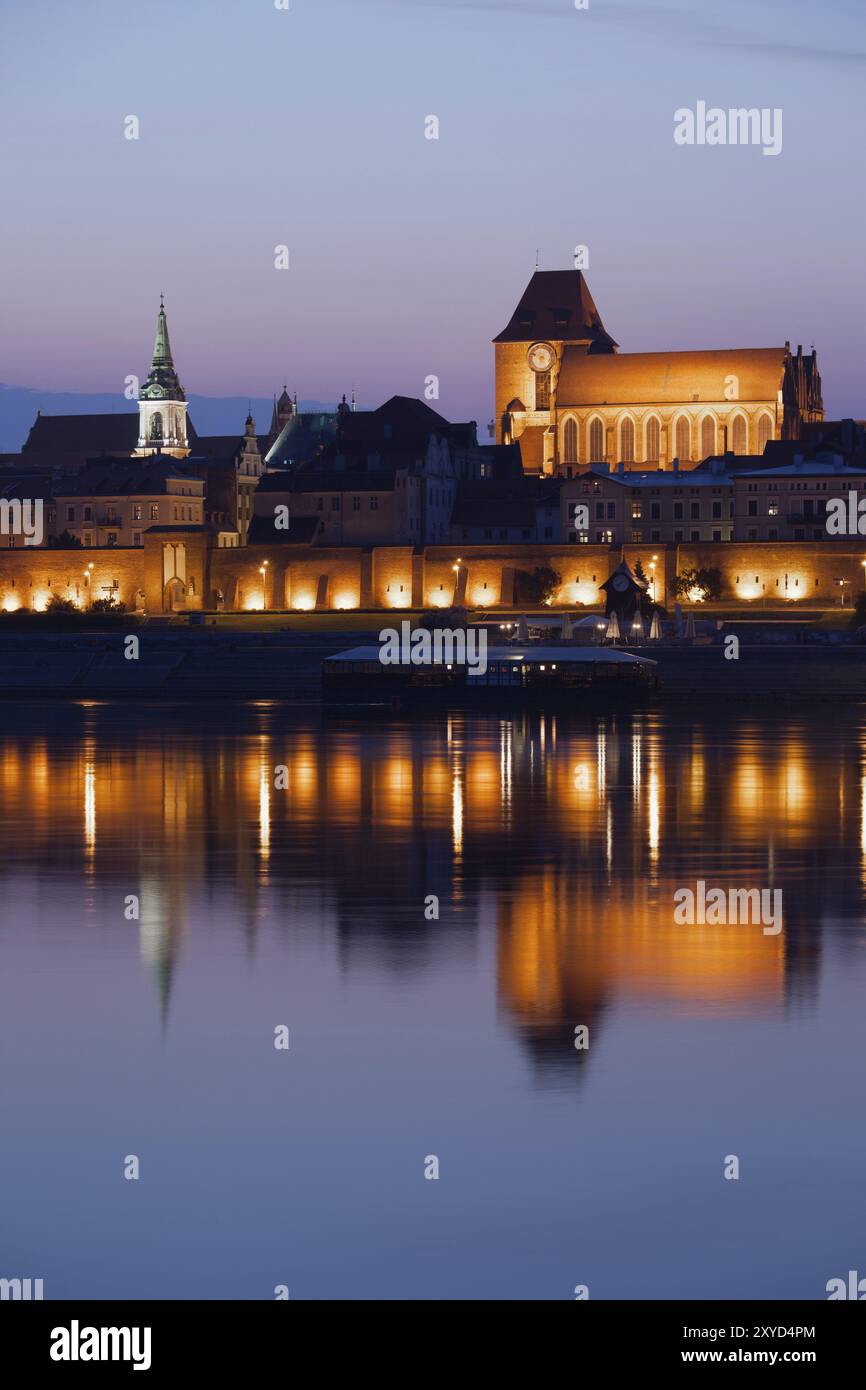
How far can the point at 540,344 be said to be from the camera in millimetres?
137500

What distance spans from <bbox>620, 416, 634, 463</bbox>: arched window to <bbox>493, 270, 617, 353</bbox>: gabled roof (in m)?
11.5

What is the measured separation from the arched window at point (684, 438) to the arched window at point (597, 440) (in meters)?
4.72

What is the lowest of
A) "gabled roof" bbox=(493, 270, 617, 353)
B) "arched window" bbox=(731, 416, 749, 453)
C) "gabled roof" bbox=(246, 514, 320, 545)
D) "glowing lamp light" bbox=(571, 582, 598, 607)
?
"glowing lamp light" bbox=(571, 582, 598, 607)

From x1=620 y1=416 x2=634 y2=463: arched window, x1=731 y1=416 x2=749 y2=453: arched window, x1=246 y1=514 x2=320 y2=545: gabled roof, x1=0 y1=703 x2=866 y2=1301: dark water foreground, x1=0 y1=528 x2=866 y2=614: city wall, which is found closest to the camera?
x1=0 y1=703 x2=866 y2=1301: dark water foreground

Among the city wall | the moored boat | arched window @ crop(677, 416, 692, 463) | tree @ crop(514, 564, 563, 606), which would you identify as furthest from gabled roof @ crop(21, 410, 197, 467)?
the moored boat

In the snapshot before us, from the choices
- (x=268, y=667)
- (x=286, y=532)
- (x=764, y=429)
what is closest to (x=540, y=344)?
(x=764, y=429)

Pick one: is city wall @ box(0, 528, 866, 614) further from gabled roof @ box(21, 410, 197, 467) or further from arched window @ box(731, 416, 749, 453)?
gabled roof @ box(21, 410, 197, 467)

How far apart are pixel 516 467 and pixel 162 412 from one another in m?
Result: 41.5

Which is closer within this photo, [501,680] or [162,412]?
[501,680]

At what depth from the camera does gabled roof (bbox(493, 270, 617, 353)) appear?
138375 millimetres

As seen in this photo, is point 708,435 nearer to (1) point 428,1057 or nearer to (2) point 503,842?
(2) point 503,842

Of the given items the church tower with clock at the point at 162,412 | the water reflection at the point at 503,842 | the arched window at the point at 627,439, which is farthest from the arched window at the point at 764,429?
the water reflection at the point at 503,842

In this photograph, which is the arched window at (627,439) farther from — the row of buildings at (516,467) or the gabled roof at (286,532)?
the gabled roof at (286,532)

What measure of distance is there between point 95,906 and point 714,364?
111616mm
